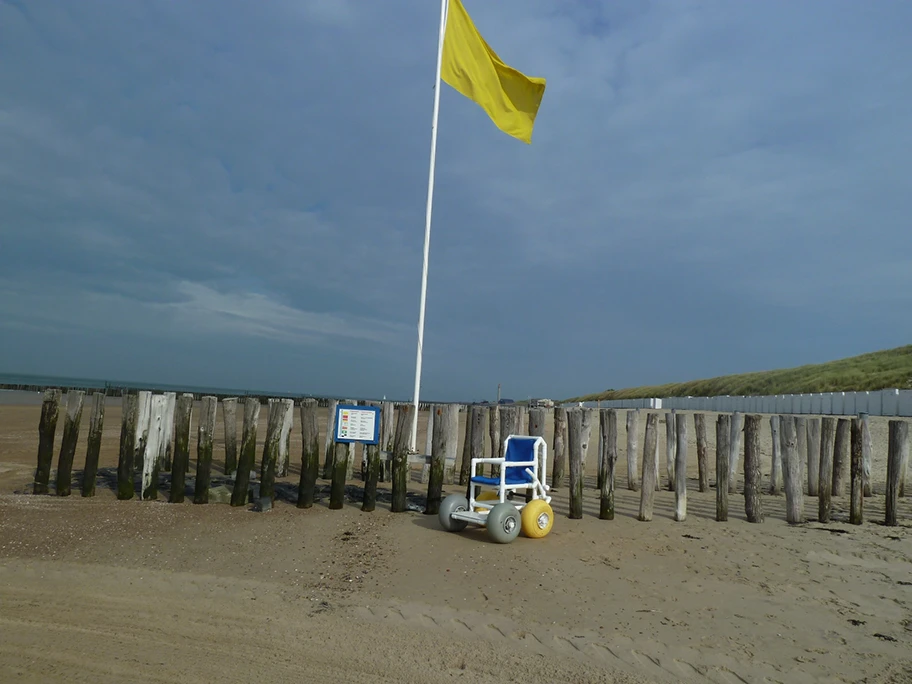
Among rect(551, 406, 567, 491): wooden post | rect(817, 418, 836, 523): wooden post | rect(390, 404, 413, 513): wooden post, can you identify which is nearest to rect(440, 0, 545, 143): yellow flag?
rect(551, 406, 567, 491): wooden post

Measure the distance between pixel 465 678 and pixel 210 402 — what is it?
7140mm

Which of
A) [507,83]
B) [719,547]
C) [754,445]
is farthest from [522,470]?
[507,83]

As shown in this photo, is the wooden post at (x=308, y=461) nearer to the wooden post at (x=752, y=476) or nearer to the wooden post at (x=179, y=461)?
the wooden post at (x=179, y=461)

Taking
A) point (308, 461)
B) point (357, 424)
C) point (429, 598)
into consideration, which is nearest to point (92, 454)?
point (308, 461)

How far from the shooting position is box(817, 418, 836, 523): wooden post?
9.19 m

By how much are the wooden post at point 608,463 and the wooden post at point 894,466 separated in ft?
13.0

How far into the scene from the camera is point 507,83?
12.2 meters

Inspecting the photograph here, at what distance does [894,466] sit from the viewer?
29.8 feet

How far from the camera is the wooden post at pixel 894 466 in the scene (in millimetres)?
9062

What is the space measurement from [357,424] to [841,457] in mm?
8896

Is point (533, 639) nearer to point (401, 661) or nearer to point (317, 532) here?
point (401, 661)

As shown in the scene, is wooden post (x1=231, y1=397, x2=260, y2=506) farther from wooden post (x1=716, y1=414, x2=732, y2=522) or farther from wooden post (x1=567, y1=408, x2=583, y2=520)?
wooden post (x1=716, y1=414, x2=732, y2=522)

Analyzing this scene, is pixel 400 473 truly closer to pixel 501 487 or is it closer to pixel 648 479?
pixel 501 487

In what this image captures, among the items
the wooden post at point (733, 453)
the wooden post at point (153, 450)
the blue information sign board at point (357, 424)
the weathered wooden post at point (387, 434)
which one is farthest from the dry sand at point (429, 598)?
the weathered wooden post at point (387, 434)
